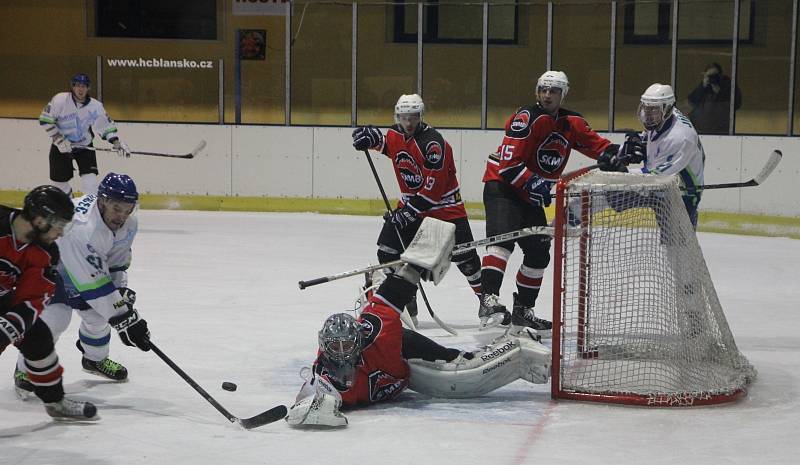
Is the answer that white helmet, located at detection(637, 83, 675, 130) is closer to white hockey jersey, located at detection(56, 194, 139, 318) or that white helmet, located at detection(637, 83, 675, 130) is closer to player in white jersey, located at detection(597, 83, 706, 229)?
player in white jersey, located at detection(597, 83, 706, 229)

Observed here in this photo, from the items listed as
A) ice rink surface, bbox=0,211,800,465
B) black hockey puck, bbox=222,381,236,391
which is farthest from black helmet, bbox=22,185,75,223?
black hockey puck, bbox=222,381,236,391

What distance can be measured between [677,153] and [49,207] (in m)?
2.77

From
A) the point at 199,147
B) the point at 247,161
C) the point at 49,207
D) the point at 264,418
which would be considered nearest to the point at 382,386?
the point at 264,418

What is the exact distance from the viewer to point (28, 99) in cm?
1137

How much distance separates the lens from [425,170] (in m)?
5.43

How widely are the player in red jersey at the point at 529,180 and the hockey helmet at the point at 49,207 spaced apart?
7.57ft

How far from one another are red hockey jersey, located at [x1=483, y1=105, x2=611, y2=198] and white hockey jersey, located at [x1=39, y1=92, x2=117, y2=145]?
13.8 ft

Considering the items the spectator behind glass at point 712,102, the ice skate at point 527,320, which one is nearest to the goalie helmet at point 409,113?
the ice skate at point 527,320

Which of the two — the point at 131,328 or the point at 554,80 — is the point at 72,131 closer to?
the point at 554,80

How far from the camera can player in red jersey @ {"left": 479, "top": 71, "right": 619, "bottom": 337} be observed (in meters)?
5.33

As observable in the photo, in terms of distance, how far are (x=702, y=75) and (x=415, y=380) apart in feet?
21.1

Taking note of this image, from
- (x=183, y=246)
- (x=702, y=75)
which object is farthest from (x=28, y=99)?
(x=702, y=75)

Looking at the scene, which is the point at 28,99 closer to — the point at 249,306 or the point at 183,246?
the point at 183,246

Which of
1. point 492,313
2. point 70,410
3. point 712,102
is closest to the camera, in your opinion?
point 70,410
